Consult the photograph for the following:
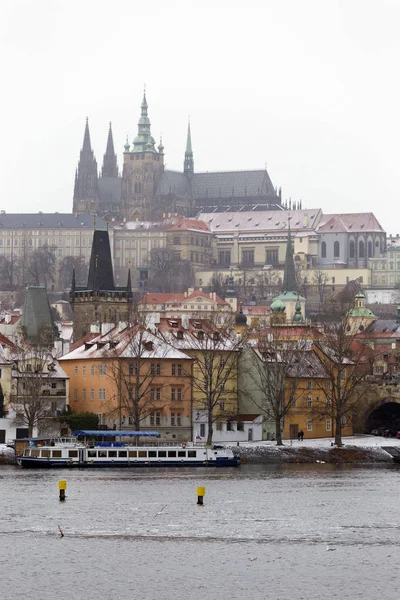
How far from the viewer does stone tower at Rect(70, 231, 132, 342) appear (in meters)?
134

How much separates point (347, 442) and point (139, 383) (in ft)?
40.8

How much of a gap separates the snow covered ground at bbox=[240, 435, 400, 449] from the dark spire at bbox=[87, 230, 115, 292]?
28372 millimetres

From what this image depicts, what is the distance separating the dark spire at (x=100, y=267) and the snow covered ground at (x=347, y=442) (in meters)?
28.4

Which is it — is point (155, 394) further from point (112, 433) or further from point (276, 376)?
point (112, 433)

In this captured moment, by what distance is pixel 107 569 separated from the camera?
200 ft

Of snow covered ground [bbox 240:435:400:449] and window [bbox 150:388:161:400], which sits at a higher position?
window [bbox 150:388:161:400]

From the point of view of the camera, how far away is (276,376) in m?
107

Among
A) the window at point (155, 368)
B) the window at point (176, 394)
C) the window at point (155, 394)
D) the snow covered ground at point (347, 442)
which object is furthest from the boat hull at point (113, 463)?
the window at point (176, 394)

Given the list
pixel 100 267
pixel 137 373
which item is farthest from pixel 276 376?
pixel 100 267

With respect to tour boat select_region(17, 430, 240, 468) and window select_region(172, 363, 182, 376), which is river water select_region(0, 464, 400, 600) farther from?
window select_region(172, 363, 182, 376)

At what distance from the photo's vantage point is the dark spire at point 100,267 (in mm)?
136750

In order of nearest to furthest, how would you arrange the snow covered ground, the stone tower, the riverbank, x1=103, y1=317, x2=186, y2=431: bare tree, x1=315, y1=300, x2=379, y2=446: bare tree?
the riverbank < the snow covered ground < x1=103, y1=317, x2=186, y2=431: bare tree < x1=315, y1=300, x2=379, y2=446: bare tree < the stone tower

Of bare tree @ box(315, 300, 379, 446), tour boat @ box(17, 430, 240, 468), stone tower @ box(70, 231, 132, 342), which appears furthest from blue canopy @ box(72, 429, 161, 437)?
stone tower @ box(70, 231, 132, 342)

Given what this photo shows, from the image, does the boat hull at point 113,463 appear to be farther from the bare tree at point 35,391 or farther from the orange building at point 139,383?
the orange building at point 139,383
